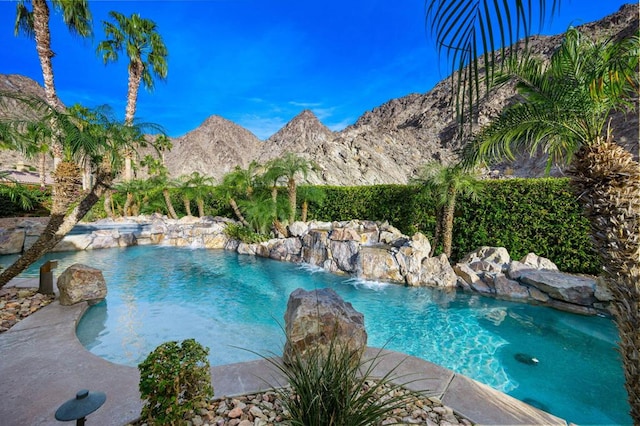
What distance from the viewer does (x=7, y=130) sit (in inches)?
177

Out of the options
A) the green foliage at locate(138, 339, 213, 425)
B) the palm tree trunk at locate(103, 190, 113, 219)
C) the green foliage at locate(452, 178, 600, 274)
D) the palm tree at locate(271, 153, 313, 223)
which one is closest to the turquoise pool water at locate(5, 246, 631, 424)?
the green foliage at locate(138, 339, 213, 425)

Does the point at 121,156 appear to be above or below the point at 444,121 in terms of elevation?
below

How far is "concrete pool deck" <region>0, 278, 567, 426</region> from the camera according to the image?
250cm

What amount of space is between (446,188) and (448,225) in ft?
4.00

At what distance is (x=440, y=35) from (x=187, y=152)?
78.3m

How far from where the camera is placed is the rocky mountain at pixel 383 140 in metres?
22.8

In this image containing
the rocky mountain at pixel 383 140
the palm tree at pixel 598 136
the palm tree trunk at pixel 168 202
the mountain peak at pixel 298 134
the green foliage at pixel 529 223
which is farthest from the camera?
the mountain peak at pixel 298 134

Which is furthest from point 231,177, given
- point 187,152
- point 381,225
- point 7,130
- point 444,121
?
point 187,152

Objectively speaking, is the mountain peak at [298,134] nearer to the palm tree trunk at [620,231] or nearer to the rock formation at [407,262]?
the rock formation at [407,262]

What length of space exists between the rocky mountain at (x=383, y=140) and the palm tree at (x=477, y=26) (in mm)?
68

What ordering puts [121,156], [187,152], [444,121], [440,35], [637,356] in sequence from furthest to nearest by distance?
[187,152] → [444,121] → [121,156] → [637,356] → [440,35]

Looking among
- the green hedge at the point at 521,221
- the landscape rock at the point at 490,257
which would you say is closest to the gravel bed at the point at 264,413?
the landscape rock at the point at 490,257

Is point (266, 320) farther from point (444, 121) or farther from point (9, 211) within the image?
point (444, 121)

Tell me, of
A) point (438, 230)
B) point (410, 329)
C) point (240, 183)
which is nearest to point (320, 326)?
point (410, 329)
